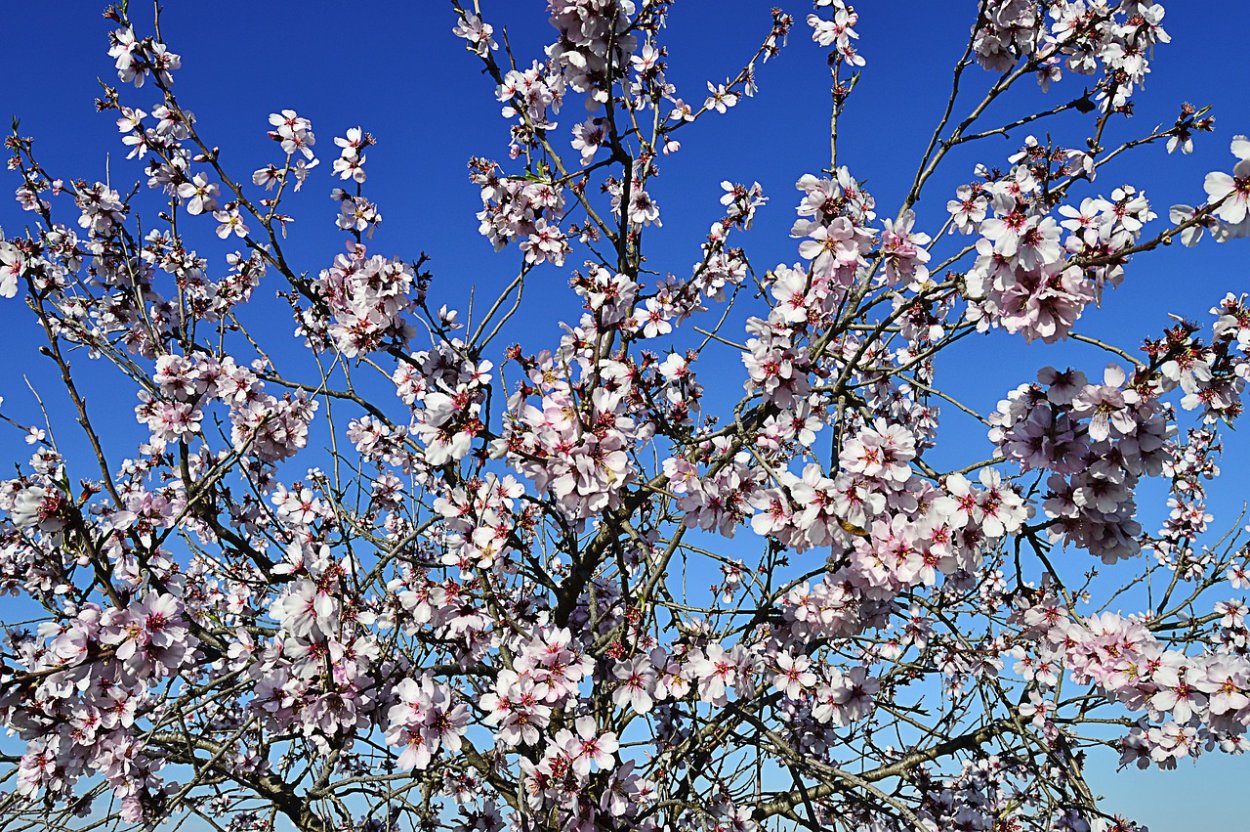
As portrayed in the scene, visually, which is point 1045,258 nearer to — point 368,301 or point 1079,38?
point 1079,38

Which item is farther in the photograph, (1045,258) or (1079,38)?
(1079,38)

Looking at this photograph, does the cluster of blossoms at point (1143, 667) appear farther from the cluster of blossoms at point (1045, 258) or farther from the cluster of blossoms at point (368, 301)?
the cluster of blossoms at point (368, 301)

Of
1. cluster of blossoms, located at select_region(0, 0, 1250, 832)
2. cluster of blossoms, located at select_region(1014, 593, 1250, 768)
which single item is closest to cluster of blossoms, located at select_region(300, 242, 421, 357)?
cluster of blossoms, located at select_region(0, 0, 1250, 832)

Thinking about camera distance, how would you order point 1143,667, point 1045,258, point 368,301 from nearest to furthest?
1. point 1045,258
2. point 1143,667
3. point 368,301

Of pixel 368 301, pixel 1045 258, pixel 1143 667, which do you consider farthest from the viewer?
pixel 368 301

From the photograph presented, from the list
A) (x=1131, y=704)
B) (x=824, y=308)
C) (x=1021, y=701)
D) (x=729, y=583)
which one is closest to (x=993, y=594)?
(x=1021, y=701)

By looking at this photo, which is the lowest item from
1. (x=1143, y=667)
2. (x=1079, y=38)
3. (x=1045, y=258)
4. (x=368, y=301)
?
(x=1143, y=667)

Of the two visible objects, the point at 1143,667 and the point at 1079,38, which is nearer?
the point at 1143,667

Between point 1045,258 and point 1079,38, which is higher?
point 1079,38

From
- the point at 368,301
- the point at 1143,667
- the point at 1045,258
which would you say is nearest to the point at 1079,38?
the point at 1045,258

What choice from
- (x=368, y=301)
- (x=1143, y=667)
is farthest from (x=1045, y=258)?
(x=368, y=301)

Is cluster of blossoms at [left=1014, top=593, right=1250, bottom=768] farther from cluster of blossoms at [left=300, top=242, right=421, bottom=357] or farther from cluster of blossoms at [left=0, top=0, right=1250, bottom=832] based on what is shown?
cluster of blossoms at [left=300, top=242, right=421, bottom=357]

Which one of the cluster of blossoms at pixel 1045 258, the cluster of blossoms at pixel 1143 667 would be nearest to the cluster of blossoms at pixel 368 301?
the cluster of blossoms at pixel 1045 258

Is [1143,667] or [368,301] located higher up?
[368,301]
